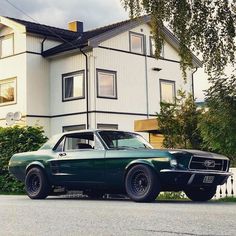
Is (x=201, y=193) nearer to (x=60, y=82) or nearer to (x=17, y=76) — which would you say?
(x=60, y=82)

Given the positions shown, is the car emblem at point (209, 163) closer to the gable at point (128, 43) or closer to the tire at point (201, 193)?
the tire at point (201, 193)

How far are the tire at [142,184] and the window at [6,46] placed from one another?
894 inches

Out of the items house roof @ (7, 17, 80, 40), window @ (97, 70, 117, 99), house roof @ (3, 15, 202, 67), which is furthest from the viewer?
house roof @ (7, 17, 80, 40)

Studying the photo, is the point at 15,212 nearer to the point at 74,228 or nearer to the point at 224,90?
the point at 74,228

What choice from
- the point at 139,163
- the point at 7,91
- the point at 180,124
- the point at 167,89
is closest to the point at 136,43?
the point at 167,89

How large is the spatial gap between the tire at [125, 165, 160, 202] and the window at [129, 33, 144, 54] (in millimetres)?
22344

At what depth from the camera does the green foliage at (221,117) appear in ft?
50.5

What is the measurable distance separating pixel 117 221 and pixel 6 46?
26995 mm

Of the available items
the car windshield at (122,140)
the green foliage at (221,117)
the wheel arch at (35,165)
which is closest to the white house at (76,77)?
the green foliage at (221,117)

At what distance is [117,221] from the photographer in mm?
7859

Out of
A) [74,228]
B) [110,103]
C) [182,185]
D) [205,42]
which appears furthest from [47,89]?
[74,228]

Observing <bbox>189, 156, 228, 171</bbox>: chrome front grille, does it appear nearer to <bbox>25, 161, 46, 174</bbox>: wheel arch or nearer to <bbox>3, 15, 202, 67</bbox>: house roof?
<bbox>25, 161, 46, 174</bbox>: wheel arch

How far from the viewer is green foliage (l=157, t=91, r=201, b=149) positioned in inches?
890

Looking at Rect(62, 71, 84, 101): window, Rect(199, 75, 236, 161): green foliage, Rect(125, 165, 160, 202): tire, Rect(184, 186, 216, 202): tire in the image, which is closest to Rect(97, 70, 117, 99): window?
Rect(62, 71, 84, 101): window
